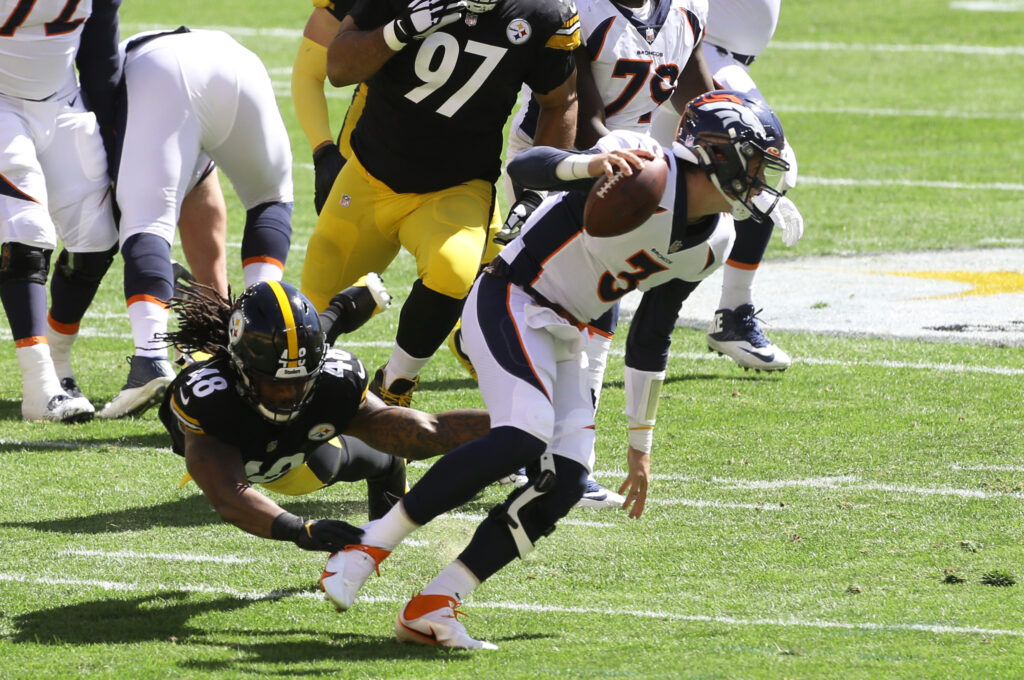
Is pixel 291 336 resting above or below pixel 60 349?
above

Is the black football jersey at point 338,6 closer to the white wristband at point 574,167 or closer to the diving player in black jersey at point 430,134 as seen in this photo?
the diving player in black jersey at point 430,134

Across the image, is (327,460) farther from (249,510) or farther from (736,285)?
(736,285)

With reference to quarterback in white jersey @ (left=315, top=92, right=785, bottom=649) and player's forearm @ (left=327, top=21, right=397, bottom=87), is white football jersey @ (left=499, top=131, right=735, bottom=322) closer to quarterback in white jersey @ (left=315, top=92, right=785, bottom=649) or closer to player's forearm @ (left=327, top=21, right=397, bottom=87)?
quarterback in white jersey @ (left=315, top=92, right=785, bottom=649)

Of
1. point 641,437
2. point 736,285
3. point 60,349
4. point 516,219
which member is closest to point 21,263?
point 60,349

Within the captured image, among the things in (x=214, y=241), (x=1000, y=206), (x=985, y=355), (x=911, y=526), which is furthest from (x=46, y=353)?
(x=1000, y=206)

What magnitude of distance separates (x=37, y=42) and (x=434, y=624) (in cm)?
359

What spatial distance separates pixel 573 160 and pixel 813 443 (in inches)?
96.7

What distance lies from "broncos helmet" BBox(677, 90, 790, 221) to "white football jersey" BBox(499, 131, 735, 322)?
3.8 inches

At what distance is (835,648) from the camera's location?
13.1 feet

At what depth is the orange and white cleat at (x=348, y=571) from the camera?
4.11 metres

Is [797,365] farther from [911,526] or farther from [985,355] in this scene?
[911,526]

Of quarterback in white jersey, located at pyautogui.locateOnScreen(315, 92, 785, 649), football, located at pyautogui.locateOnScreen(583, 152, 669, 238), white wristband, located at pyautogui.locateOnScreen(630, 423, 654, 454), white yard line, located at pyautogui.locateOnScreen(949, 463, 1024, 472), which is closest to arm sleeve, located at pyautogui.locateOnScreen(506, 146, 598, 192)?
quarterback in white jersey, located at pyautogui.locateOnScreen(315, 92, 785, 649)

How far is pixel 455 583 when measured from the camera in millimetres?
4242

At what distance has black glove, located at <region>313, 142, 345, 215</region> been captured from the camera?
21.7 ft
